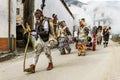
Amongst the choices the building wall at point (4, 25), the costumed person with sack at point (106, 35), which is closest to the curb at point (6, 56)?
the building wall at point (4, 25)

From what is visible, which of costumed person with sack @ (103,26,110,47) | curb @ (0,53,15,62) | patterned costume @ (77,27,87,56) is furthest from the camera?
costumed person with sack @ (103,26,110,47)

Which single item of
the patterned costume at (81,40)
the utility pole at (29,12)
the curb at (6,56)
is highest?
the utility pole at (29,12)

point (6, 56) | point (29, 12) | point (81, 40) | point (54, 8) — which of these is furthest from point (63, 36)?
point (54, 8)

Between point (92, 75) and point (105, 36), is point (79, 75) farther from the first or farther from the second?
point (105, 36)

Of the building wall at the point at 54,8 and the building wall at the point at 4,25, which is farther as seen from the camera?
the building wall at the point at 54,8

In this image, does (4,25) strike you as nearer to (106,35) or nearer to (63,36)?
(63,36)

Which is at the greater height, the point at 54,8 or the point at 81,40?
the point at 54,8

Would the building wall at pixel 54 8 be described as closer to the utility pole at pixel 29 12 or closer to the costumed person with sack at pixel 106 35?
the utility pole at pixel 29 12

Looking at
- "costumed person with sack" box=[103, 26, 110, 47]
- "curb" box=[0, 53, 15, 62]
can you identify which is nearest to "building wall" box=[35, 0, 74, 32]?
"costumed person with sack" box=[103, 26, 110, 47]

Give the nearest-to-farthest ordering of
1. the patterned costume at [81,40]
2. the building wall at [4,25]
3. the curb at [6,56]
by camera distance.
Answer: the curb at [6,56] < the patterned costume at [81,40] < the building wall at [4,25]

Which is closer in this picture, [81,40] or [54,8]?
[81,40]

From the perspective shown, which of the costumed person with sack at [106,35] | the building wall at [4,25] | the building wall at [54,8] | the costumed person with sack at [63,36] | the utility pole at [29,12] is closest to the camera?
the building wall at [4,25]

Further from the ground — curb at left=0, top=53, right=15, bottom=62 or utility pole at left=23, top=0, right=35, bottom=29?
utility pole at left=23, top=0, right=35, bottom=29

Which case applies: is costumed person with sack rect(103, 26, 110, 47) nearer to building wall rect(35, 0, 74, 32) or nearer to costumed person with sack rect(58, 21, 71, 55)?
building wall rect(35, 0, 74, 32)
